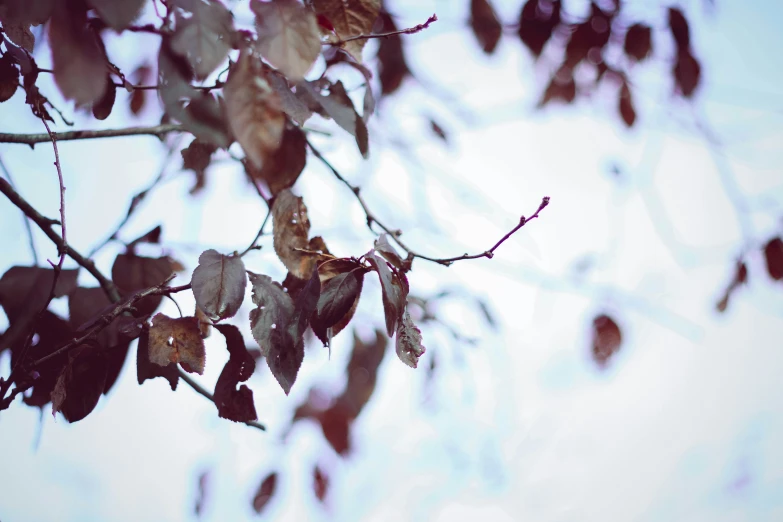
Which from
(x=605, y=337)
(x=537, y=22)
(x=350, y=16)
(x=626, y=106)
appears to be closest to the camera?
(x=350, y=16)

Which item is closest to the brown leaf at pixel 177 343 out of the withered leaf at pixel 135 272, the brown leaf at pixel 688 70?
the withered leaf at pixel 135 272

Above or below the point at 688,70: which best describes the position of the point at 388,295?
below

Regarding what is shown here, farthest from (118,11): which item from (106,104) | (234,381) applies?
(234,381)

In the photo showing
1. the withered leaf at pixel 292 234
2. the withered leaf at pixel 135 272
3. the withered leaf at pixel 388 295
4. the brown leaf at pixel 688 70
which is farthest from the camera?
the brown leaf at pixel 688 70

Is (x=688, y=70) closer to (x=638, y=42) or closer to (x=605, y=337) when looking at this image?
(x=638, y=42)

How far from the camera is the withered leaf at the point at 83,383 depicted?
20.5 inches

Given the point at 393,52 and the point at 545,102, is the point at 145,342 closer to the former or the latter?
the point at 393,52

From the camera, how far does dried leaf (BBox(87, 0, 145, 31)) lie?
286 mm

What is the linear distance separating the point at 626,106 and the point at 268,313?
140 cm

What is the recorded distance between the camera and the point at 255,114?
312 millimetres

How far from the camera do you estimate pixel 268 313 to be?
1.65 ft

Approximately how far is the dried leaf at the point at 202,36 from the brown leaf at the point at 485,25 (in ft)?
3.08

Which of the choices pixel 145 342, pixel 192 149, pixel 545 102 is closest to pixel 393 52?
pixel 545 102

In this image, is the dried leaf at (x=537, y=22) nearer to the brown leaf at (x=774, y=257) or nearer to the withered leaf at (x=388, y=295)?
the withered leaf at (x=388, y=295)
